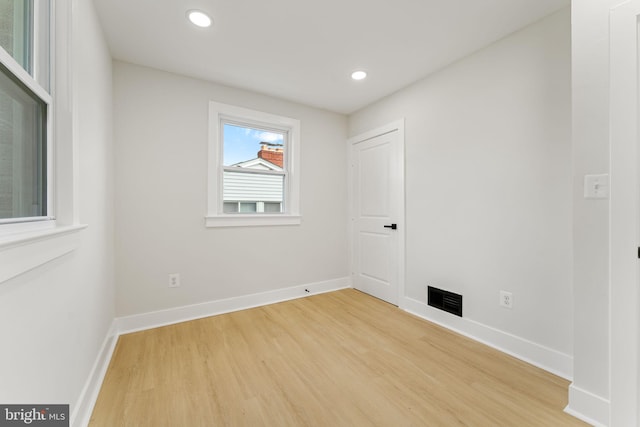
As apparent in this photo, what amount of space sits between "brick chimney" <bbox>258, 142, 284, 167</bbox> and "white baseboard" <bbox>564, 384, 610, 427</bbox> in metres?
3.13

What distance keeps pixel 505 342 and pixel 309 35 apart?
9.39 ft

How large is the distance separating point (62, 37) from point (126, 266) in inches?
71.5

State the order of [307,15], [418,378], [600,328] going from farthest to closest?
1. [307,15]
2. [418,378]
3. [600,328]

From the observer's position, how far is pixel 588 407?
4.42ft

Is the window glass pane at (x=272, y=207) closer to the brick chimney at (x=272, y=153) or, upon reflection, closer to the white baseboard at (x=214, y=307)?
the brick chimney at (x=272, y=153)

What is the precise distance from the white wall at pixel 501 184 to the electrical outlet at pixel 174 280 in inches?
94.6

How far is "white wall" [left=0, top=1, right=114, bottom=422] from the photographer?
0.77 m

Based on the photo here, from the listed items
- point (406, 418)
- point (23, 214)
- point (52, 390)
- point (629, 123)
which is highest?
point (629, 123)

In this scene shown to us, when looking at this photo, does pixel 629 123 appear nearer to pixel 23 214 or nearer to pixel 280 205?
pixel 23 214

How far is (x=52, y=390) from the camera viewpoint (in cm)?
98

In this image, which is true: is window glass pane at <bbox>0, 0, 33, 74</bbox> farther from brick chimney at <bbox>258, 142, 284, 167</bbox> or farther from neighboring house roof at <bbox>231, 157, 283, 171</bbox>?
brick chimney at <bbox>258, 142, 284, 167</bbox>

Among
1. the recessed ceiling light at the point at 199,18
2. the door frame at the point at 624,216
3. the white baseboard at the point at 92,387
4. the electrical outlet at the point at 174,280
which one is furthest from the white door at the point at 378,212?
the white baseboard at the point at 92,387

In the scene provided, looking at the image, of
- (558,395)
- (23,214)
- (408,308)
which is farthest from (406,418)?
(23,214)

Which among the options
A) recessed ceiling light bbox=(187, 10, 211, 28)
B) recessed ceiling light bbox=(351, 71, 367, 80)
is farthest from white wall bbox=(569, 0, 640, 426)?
recessed ceiling light bbox=(187, 10, 211, 28)
